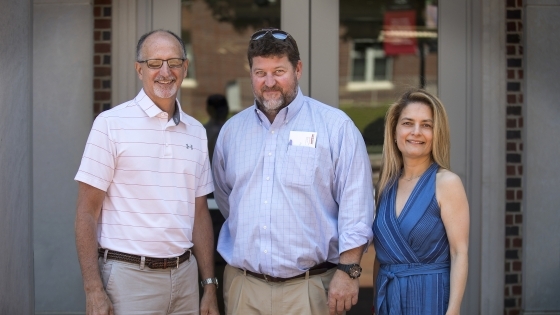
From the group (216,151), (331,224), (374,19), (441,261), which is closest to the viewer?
(441,261)

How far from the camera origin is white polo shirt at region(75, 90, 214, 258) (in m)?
3.73

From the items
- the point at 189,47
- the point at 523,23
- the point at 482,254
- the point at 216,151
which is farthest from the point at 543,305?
the point at 189,47

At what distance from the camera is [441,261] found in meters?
3.59

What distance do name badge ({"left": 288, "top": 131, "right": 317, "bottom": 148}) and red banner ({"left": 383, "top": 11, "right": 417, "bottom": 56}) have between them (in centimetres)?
206

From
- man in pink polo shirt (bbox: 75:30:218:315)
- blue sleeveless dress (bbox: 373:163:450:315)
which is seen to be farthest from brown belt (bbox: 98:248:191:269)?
blue sleeveless dress (bbox: 373:163:450:315)

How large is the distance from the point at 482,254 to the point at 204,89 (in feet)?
7.64

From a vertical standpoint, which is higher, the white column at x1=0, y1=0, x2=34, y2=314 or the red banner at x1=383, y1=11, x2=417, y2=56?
the red banner at x1=383, y1=11, x2=417, y2=56

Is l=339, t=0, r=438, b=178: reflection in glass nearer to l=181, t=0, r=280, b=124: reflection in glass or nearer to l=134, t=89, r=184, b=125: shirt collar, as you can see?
l=181, t=0, r=280, b=124: reflection in glass

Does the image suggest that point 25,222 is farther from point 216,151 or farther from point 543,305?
point 543,305

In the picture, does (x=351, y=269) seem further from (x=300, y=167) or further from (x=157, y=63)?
(x=157, y=63)

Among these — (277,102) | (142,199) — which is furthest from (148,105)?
(277,102)

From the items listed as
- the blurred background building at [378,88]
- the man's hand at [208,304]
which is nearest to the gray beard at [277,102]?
the man's hand at [208,304]

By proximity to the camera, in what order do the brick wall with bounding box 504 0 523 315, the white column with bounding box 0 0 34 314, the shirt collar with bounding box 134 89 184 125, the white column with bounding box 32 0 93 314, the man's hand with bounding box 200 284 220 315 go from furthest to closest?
the brick wall with bounding box 504 0 523 315, the white column with bounding box 32 0 93 314, the white column with bounding box 0 0 34 314, the man's hand with bounding box 200 284 220 315, the shirt collar with bounding box 134 89 184 125

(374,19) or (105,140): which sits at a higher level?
(374,19)
